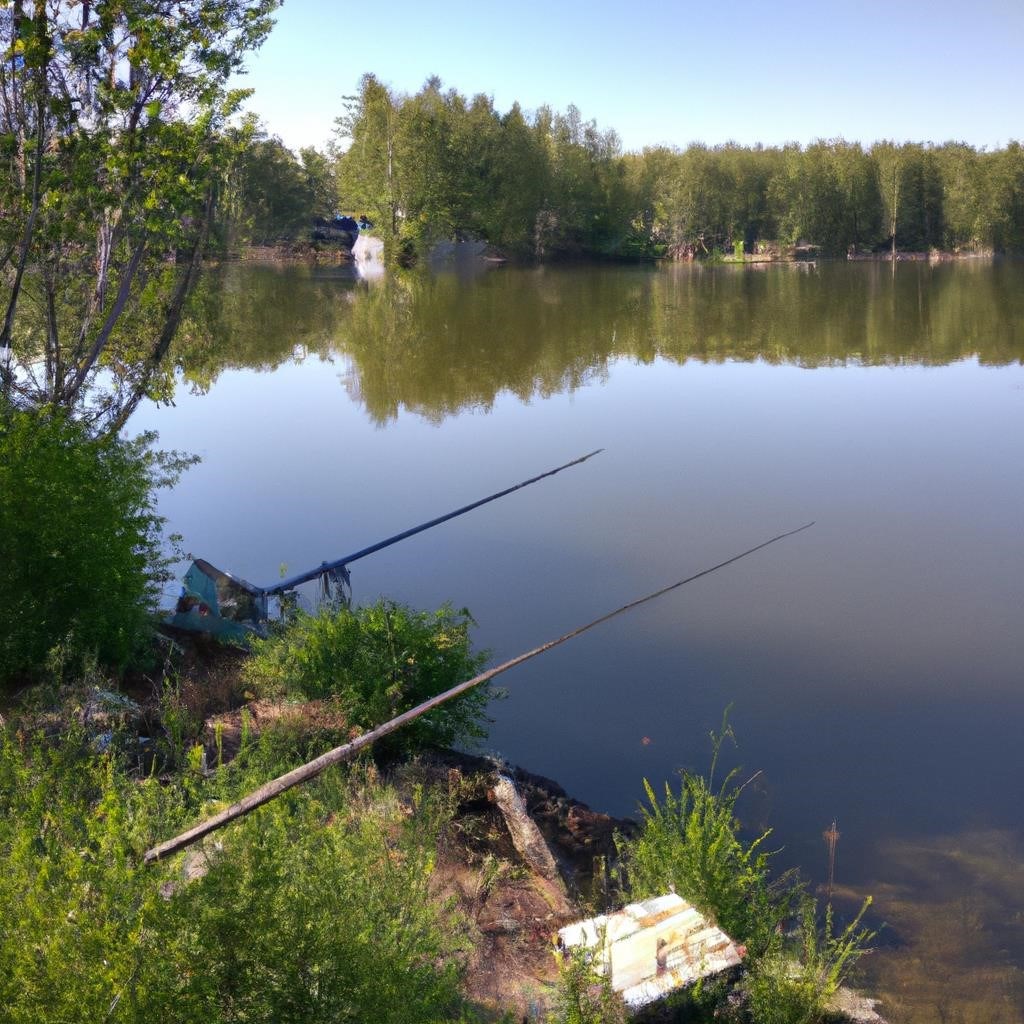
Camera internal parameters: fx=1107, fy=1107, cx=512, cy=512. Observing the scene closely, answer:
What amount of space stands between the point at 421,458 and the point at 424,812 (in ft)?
30.6

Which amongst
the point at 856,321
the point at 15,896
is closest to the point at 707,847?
the point at 15,896

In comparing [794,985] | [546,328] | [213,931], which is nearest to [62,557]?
[213,931]

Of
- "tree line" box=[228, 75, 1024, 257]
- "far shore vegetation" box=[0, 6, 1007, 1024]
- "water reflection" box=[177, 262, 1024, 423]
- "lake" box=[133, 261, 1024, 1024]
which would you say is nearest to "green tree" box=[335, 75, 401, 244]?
"tree line" box=[228, 75, 1024, 257]

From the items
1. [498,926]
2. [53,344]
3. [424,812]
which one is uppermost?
[53,344]

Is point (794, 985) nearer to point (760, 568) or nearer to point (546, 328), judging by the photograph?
point (760, 568)

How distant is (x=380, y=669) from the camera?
19.7 feet

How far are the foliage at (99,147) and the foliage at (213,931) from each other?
5492 millimetres

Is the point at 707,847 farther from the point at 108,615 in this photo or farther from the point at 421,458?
the point at 421,458

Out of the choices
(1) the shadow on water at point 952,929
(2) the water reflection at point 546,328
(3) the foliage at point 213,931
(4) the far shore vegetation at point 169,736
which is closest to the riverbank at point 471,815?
(4) the far shore vegetation at point 169,736

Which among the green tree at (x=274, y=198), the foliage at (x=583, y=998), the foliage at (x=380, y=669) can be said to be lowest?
the foliage at (x=583, y=998)

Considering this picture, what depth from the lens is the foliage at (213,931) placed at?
2637 millimetres

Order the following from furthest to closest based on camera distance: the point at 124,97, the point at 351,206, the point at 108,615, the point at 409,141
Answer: the point at 351,206
the point at 409,141
the point at 124,97
the point at 108,615

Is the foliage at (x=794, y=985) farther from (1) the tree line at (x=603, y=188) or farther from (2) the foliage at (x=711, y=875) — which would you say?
(1) the tree line at (x=603, y=188)

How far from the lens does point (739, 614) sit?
27.9 feet
